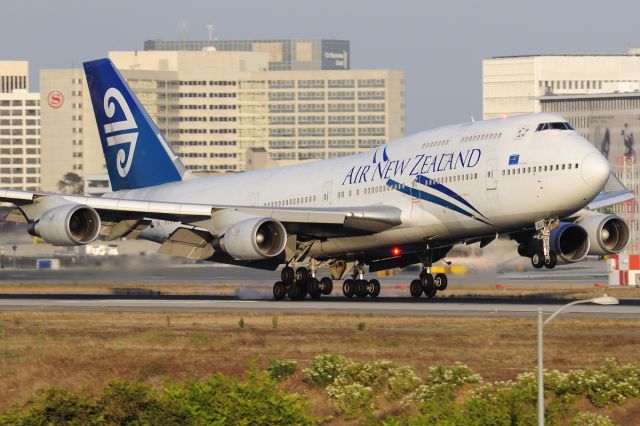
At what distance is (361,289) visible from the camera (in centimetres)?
5819

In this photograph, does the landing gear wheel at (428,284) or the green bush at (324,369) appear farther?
the landing gear wheel at (428,284)

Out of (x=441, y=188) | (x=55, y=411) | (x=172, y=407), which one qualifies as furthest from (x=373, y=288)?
(x=55, y=411)

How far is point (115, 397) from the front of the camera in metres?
33.6

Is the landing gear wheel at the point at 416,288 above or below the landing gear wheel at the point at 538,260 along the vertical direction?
below

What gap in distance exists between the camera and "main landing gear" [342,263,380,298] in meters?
58.2

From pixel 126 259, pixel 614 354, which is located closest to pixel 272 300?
pixel 126 259

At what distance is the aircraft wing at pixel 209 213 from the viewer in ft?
177

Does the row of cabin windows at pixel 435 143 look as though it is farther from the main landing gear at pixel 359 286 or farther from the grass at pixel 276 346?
the grass at pixel 276 346

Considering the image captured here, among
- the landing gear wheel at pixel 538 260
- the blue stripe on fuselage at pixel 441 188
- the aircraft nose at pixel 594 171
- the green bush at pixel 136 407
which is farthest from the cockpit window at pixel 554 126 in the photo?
Answer: the green bush at pixel 136 407

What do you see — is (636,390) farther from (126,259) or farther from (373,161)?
(126,259)

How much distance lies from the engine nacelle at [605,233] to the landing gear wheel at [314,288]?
35.9ft

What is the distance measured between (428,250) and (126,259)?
2156 cm

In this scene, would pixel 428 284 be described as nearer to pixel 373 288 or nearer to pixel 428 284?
pixel 428 284

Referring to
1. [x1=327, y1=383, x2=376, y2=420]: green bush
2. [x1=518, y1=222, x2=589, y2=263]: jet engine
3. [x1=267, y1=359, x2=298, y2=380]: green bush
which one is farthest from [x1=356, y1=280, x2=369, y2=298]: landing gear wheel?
[x1=327, y1=383, x2=376, y2=420]: green bush
